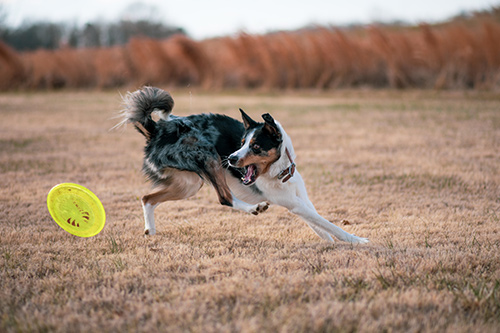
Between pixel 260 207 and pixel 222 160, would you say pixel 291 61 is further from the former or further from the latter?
pixel 260 207

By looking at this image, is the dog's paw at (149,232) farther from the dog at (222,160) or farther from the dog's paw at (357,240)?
the dog's paw at (357,240)

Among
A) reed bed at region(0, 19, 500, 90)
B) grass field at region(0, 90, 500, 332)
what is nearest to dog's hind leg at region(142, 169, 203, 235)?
grass field at region(0, 90, 500, 332)

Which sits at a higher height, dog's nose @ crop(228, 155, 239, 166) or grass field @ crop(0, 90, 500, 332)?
dog's nose @ crop(228, 155, 239, 166)

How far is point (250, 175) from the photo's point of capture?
11.8 ft

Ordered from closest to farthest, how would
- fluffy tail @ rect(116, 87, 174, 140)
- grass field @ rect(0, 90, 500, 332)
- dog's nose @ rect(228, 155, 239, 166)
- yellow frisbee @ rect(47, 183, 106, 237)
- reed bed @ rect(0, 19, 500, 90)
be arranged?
grass field @ rect(0, 90, 500, 332) < dog's nose @ rect(228, 155, 239, 166) < yellow frisbee @ rect(47, 183, 106, 237) < fluffy tail @ rect(116, 87, 174, 140) < reed bed @ rect(0, 19, 500, 90)

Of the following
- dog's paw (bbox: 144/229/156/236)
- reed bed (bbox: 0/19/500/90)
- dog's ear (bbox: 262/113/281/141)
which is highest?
reed bed (bbox: 0/19/500/90)

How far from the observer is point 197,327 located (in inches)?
87.3

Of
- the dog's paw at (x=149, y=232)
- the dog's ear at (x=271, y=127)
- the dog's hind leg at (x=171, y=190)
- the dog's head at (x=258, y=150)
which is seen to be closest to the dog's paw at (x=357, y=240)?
the dog's head at (x=258, y=150)

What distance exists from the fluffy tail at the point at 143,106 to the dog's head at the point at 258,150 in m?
0.78

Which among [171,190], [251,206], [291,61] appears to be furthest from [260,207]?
[291,61]

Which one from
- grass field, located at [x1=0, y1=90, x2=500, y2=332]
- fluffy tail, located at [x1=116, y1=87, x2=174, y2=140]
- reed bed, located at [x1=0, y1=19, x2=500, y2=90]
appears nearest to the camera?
grass field, located at [x1=0, y1=90, x2=500, y2=332]

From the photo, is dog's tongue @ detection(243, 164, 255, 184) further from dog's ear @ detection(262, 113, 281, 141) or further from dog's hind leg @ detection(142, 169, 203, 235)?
dog's hind leg @ detection(142, 169, 203, 235)

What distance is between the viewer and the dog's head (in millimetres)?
Result: 3461

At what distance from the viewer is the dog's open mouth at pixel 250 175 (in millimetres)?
→ 3574
